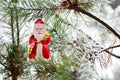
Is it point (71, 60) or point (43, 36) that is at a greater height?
point (43, 36)

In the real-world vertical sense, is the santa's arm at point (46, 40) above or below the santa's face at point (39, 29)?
below

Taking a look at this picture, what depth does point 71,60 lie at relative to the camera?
48 cm

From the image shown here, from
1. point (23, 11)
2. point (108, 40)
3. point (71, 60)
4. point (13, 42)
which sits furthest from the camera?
point (108, 40)

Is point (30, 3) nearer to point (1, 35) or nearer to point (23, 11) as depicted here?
point (23, 11)

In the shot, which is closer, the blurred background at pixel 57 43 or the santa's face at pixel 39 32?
the blurred background at pixel 57 43

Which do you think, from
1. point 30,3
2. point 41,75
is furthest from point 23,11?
point 41,75

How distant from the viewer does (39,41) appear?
0.66m

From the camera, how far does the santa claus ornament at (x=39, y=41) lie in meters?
0.65

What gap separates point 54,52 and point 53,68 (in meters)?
0.12

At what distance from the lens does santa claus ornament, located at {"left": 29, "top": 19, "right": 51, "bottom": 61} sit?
2.13 ft

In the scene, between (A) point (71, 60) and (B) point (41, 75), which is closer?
(A) point (71, 60)

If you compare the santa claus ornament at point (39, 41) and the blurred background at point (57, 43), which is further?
the santa claus ornament at point (39, 41)

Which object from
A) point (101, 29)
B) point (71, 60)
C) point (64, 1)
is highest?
point (101, 29)

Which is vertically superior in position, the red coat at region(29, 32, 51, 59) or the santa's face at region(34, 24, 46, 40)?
the santa's face at region(34, 24, 46, 40)
